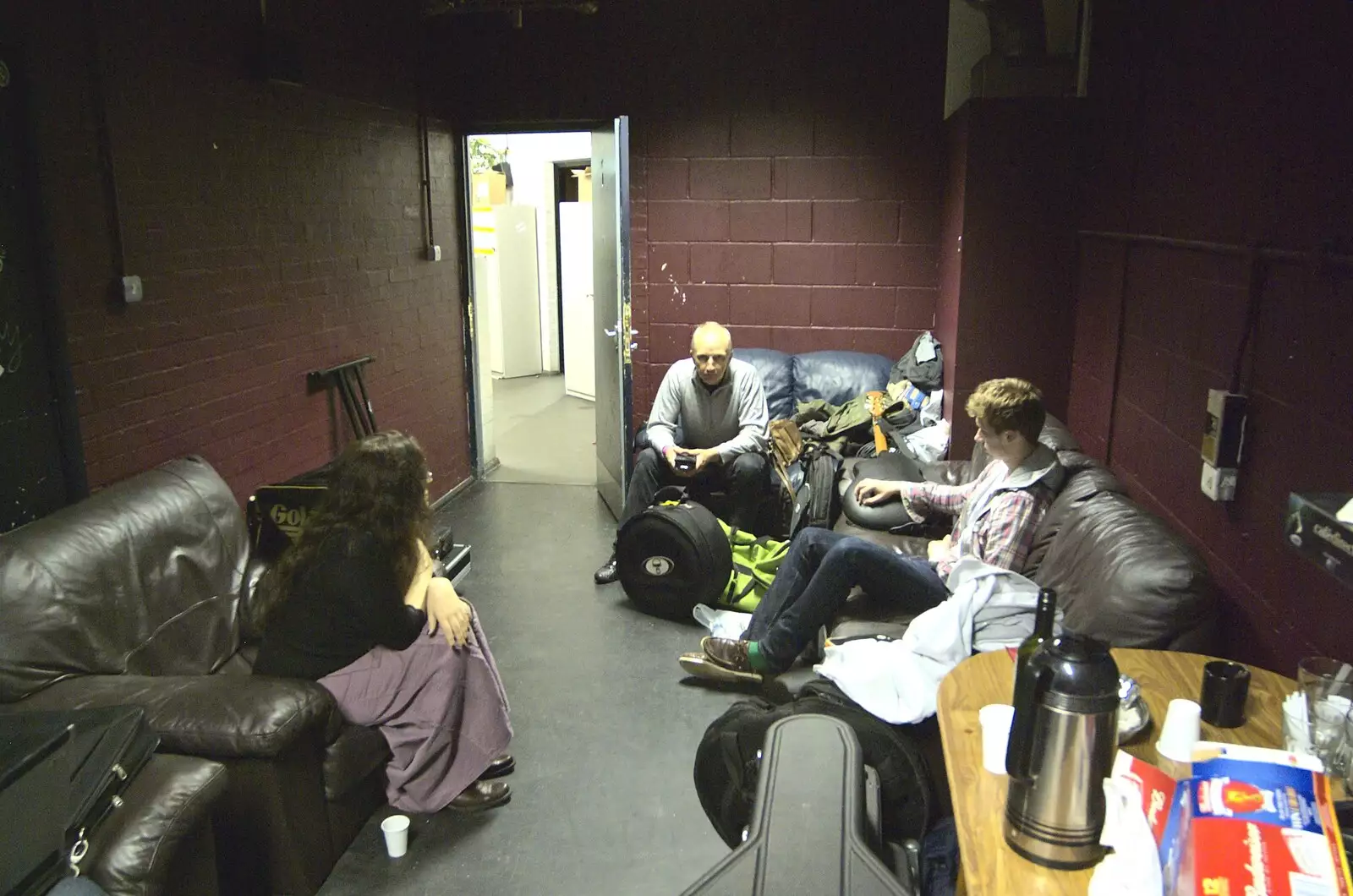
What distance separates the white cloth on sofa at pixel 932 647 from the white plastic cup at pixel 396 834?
42.9 inches

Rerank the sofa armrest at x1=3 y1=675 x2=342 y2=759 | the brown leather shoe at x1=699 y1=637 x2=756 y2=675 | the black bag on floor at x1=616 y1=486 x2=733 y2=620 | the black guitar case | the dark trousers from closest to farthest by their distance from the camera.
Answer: the black guitar case < the sofa armrest at x1=3 y1=675 x2=342 y2=759 < the brown leather shoe at x1=699 y1=637 x2=756 y2=675 < the black bag on floor at x1=616 y1=486 x2=733 y2=620 < the dark trousers

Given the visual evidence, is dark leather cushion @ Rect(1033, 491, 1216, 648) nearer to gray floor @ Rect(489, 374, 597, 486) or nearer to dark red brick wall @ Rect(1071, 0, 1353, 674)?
dark red brick wall @ Rect(1071, 0, 1353, 674)

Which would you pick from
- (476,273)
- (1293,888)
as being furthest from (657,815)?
(476,273)

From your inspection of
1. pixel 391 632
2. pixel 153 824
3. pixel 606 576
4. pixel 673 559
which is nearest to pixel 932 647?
pixel 391 632

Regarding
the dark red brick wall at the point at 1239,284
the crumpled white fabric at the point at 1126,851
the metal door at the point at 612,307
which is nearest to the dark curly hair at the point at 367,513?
the crumpled white fabric at the point at 1126,851

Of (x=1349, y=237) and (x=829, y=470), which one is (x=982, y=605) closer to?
(x=1349, y=237)

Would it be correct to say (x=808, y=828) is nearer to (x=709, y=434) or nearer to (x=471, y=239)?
(x=709, y=434)

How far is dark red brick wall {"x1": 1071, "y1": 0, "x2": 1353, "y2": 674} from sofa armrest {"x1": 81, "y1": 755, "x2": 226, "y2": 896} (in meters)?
2.15

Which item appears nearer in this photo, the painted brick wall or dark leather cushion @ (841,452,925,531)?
dark leather cushion @ (841,452,925,531)

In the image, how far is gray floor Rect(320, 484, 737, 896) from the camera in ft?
7.82

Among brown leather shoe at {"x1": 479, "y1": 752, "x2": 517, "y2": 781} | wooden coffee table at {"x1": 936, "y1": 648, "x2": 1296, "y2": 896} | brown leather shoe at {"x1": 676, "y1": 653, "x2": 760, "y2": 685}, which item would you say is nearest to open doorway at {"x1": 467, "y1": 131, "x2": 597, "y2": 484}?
brown leather shoe at {"x1": 676, "y1": 653, "x2": 760, "y2": 685}

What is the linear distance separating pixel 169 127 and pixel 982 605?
9.30ft

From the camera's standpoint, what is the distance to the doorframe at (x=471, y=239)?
5.43m

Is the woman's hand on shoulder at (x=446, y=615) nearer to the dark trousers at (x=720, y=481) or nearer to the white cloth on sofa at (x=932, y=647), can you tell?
the white cloth on sofa at (x=932, y=647)
